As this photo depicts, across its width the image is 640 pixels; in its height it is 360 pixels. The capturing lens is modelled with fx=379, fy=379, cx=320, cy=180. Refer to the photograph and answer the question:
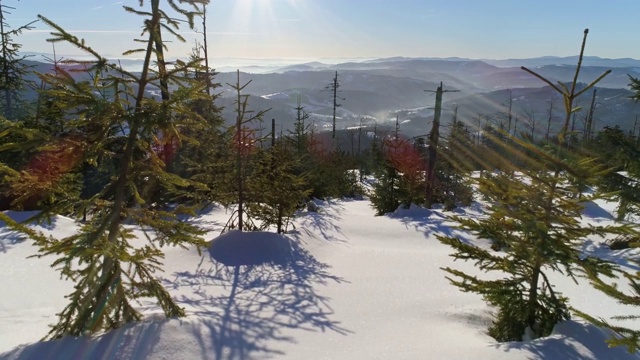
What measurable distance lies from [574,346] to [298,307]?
425 centimetres

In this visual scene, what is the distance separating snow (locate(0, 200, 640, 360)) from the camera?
14.9 feet

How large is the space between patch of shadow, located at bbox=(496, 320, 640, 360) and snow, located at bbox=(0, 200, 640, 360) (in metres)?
0.02

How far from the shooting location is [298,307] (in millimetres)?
7016

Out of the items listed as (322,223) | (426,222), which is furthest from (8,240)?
(426,222)

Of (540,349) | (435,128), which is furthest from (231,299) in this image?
(435,128)

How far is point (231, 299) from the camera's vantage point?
732cm

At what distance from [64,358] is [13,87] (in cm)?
2523

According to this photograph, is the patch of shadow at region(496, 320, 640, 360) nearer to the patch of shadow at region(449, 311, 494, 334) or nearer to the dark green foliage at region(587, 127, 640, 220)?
the patch of shadow at region(449, 311, 494, 334)

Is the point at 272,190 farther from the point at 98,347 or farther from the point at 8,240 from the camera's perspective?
the point at 98,347

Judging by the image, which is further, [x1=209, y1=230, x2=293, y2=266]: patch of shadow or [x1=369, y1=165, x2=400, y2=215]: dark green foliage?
[x1=369, y1=165, x2=400, y2=215]: dark green foliage

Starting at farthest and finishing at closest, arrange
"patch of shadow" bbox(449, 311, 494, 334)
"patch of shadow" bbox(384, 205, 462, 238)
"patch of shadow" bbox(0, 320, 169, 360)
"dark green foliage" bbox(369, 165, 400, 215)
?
1. "dark green foliage" bbox(369, 165, 400, 215)
2. "patch of shadow" bbox(384, 205, 462, 238)
3. "patch of shadow" bbox(449, 311, 494, 334)
4. "patch of shadow" bbox(0, 320, 169, 360)

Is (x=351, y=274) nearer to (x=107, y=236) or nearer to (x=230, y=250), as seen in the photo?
(x=230, y=250)

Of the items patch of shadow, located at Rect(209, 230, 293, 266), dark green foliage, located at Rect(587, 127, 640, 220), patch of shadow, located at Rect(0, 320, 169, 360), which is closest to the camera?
patch of shadow, located at Rect(0, 320, 169, 360)

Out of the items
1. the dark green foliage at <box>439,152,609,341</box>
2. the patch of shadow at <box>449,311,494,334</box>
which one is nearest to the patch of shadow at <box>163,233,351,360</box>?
the patch of shadow at <box>449,311,494,334</box>
